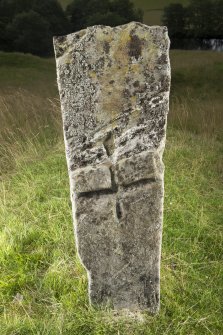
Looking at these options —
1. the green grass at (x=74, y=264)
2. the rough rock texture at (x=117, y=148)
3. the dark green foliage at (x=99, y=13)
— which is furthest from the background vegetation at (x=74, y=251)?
the dark green foliage at (x=99, y=13)

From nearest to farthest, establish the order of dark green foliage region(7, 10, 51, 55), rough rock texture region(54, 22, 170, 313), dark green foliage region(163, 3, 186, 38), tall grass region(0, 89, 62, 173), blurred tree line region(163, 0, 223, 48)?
rough rock texture region(54, 22, 170, 313)
tall grass region(0, 89, 62, 173)
dark green foliage region(7, 10, 51, 55)
blurred tree line region(163, 0, 223, 48)
dark green foliage region(163, 3, 186, 38)

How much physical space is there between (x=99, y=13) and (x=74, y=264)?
1693 inches

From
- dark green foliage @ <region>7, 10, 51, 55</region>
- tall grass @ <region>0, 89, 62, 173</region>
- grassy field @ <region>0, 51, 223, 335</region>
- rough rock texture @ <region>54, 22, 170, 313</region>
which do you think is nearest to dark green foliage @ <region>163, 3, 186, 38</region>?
dark green foliage @ <region>7, 10, 51, 55</region>

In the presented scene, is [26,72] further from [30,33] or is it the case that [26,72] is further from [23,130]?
[30,33]

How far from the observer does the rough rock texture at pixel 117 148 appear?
2.03 m

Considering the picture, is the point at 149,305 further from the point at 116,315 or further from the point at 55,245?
the point at 55,245

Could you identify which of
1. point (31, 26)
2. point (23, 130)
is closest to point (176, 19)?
point (31, 26)

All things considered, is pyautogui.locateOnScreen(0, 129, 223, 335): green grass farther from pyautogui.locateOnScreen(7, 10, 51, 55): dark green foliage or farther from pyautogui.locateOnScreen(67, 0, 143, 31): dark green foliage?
pyautogui.locateOnScreen(67, 0, 143, 31): dark green foliage

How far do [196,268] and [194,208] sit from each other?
1.05 metres

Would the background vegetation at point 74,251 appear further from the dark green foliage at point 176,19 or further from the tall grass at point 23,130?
the dark green foliage at point 176,19

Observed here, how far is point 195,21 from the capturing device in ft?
151

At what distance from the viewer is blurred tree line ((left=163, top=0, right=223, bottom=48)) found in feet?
145

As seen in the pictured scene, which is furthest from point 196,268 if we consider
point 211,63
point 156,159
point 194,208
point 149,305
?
point 211,63

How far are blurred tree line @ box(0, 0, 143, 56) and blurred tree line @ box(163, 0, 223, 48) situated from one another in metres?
4.34
